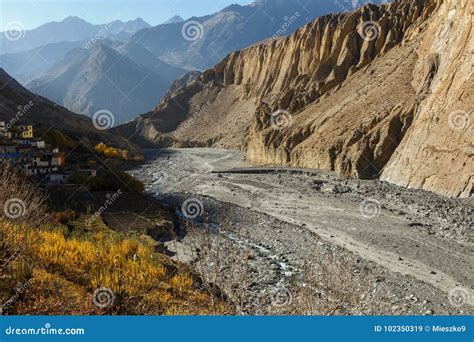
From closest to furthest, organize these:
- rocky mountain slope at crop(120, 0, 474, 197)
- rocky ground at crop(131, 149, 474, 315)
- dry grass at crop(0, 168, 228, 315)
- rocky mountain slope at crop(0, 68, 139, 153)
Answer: dry grass at crop(0, 168, 228, 315) → rocky ground at crop(131, 149, 474, 315) → rocky mountain slope at crop(120, 0, 474, 197) → rocky mountain slope at crop(0, 68, 139, 153)

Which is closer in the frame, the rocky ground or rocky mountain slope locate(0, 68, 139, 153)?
the rocky ground

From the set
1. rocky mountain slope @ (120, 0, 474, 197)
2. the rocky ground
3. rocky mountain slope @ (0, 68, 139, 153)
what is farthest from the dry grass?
rocky mountain slope @ (0, 68, 139, 153)

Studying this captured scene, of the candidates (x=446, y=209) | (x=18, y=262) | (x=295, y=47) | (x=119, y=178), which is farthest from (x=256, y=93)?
(x=18, y=262)

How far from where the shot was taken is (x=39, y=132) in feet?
206

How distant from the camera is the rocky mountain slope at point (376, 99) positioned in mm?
37469

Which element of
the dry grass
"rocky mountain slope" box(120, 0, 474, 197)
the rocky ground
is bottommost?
the rocky ground

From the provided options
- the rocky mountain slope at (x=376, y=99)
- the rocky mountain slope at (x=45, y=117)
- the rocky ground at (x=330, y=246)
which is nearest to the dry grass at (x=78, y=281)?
the rocky ground at (x=330, y=246)

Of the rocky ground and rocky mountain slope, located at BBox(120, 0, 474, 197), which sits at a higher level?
rocky mountain slope, located at BBox(120, 0, 474, 197)

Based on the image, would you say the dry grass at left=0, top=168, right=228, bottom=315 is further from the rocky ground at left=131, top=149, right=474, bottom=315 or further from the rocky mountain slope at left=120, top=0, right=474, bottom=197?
the rocky mountain slope at left=120, top=0, right=474, bottom=197

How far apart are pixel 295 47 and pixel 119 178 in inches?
2946

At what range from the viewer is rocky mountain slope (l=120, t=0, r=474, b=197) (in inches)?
1475

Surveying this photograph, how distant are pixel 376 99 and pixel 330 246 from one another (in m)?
33.4

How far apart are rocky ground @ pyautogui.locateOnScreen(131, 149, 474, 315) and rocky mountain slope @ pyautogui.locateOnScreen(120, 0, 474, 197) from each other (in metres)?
3.26

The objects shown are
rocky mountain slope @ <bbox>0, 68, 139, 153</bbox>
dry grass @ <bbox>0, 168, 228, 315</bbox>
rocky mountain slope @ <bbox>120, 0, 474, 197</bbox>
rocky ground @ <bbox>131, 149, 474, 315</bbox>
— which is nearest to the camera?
dry grass @ <bbox>0, 168, 228, 315</bbox>
